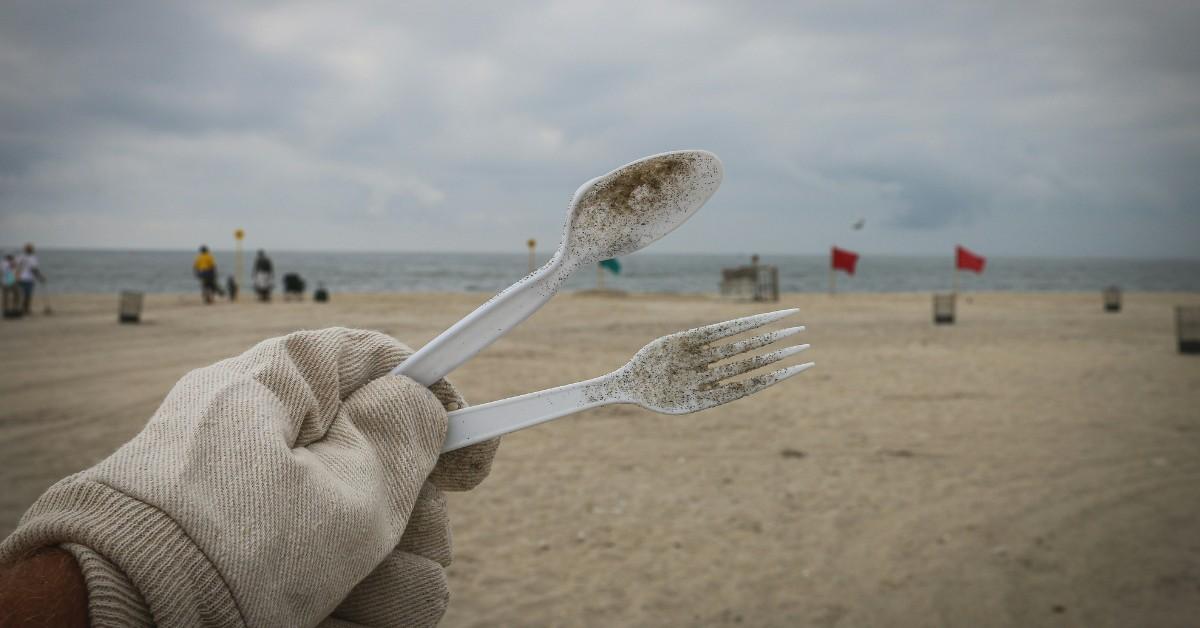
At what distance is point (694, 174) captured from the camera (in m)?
0.97

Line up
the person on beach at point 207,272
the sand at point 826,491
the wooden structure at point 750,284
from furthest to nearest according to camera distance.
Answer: the wooden structure at point 750,284 < the person on beach at point 207,272 < the sand at point 826,491

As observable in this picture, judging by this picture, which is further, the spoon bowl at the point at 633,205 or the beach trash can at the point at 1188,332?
the beach trash can at the point at 1188,332

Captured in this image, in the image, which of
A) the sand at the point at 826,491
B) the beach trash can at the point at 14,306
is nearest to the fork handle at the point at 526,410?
the sand at the point at 826,491

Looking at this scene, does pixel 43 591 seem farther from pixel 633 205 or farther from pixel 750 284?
pixel 750 284

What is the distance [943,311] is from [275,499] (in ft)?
60.2

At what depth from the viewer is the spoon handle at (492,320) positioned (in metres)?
0.92

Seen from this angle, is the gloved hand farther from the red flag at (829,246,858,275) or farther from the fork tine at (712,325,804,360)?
the red flag at (829,246,858,275)

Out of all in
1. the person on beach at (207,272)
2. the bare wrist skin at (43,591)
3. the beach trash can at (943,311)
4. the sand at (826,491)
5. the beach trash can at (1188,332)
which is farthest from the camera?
the person on beach at (207,272)

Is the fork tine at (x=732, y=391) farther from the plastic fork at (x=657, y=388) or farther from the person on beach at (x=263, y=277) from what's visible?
the person on beach at (x=263, y=277)

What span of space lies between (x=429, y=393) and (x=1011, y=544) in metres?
4.73

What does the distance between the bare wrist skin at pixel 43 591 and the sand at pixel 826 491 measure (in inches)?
138

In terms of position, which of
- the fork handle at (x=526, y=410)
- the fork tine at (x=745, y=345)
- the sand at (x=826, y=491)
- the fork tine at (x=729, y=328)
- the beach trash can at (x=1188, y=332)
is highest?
the fork tine at (x=729, y=328)

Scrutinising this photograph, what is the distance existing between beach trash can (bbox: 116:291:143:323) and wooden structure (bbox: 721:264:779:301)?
16970mm

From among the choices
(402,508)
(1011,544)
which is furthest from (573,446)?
(402,508)
